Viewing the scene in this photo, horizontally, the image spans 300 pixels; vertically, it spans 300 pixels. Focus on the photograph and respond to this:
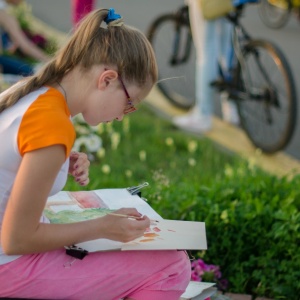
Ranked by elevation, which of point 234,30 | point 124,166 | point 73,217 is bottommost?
point 124,166

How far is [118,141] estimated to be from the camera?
19.3ft

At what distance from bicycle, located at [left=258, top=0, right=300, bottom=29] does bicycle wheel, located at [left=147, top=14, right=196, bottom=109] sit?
3.61 metres

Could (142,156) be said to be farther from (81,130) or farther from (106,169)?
(106,169)

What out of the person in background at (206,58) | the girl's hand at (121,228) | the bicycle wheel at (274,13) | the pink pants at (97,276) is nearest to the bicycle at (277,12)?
the bicycle wheel at (274,13)

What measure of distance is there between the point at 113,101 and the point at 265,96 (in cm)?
366

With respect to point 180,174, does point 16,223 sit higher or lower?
higher

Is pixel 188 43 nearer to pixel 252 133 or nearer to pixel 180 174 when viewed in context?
pixel 252 133

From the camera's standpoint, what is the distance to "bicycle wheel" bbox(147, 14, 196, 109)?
7.50m

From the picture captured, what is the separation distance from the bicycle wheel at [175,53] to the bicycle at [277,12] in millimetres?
3608

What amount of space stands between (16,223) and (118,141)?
11.4 ft

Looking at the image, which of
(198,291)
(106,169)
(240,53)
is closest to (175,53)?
(240,53)

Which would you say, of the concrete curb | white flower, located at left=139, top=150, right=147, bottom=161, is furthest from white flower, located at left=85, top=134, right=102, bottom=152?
the concrete curb

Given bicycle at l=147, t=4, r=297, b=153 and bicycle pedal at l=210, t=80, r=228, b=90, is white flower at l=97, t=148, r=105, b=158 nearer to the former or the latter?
bicycle at l=147, t=4, r=297, b=153

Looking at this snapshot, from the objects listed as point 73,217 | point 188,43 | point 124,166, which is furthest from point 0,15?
point 73,217
